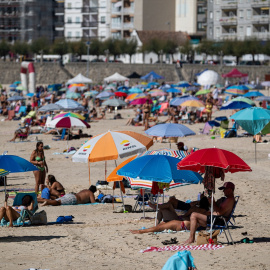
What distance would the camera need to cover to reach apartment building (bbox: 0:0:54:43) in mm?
84562

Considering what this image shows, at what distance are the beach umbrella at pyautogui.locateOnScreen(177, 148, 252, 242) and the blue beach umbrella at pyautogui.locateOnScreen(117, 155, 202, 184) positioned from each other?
0.41 metres

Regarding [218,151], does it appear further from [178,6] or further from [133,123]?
[178,6]

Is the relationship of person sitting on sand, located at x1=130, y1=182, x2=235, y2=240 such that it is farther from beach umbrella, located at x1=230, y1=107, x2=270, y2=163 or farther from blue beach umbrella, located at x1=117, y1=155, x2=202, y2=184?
beach umbrella, located at x1=230, y1=107, x2=270, y2=163

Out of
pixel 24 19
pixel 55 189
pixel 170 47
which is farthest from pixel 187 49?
pixel 55 189

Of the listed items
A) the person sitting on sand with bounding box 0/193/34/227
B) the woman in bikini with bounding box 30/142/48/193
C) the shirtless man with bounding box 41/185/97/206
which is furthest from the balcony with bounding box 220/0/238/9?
the person sitting on sand with bounding box 0/193/34/227

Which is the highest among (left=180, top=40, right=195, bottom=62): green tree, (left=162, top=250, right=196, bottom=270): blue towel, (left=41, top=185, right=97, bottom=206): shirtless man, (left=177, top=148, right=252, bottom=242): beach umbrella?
(left=180, top=40, right=195, bottom=62): green tree

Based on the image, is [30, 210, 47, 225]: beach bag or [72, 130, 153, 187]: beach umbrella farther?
[72, 130, 153, 187]: beach umbrella

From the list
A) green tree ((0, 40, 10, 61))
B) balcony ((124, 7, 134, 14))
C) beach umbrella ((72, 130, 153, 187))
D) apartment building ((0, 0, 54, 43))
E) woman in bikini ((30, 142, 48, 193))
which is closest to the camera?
beach umbrella ((72, 130, 153, 187))

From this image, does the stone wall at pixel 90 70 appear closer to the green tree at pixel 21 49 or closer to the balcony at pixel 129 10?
the green tree at pixel 21 49

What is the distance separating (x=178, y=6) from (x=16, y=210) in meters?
76.9

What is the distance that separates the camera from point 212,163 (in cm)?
1010

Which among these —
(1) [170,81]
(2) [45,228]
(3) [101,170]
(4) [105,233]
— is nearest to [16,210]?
(2) [45,228]

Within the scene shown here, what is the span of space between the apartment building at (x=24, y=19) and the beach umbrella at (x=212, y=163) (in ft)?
247

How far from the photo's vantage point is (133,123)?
3106cm
